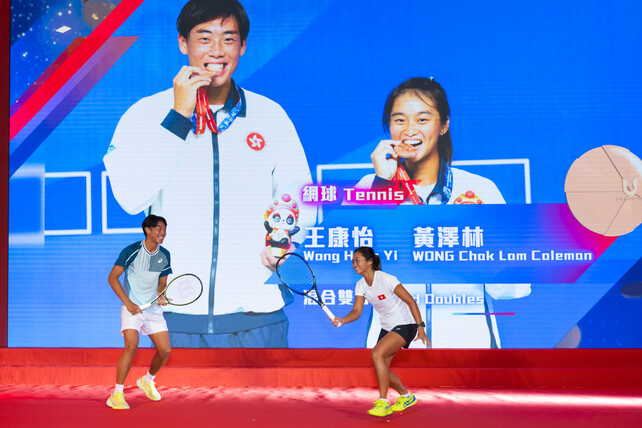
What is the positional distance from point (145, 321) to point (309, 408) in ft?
4.61

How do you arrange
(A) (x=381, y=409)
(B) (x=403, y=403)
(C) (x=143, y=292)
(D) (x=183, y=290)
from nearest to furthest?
(A) (x=381, y=409) → (B) (x=403, y=403) → (C) (x=143, y=292) → (D) (x=183, y=290)

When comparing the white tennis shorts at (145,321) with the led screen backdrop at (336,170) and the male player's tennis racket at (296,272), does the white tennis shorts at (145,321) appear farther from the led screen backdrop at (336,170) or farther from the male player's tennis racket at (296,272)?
the male player's tennis racket at (296,272)

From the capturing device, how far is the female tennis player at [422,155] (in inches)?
230

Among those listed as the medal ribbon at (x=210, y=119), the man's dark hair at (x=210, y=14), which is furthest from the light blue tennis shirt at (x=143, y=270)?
the man's dark hair at (x=210, y=14)

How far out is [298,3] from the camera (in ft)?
19.9

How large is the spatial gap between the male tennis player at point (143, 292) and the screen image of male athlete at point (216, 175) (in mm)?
1086

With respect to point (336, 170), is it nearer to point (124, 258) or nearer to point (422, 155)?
point (422, 155)

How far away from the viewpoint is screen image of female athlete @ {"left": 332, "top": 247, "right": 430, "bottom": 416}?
4.32 m

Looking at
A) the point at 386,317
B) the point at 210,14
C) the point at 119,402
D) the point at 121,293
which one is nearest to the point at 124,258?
the point at 121,293

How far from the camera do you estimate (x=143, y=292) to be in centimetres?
484

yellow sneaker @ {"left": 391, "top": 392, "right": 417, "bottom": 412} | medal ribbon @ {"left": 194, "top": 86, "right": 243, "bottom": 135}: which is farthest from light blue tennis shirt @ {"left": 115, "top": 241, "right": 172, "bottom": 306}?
yellow sneaker @ {"left": 391, "top": 392, "right": 417, "bottom": 412}

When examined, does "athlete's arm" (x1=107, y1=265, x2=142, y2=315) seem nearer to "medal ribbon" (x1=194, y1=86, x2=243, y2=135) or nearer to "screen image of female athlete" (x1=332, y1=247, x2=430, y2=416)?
"screen image of female athlete" (x1=332, y1=247, x2=430, y2=416)

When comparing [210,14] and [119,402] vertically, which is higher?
[210,14]

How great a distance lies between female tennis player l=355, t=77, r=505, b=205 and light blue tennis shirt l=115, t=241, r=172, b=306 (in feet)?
6.61
